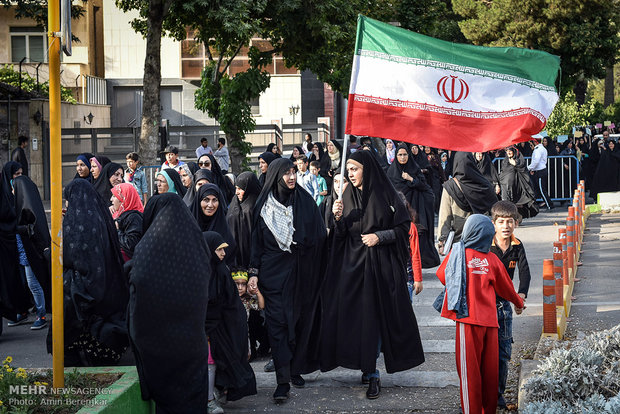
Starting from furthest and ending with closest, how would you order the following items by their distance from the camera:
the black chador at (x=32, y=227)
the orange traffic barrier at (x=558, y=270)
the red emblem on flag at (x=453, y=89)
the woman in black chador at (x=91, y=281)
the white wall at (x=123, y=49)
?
the white wall at (x=123, y=49) < the black chador at (x=32, y=227) < the orange traffic barrier at (x=558, y=270) < the red emblem on flag at (x=453, y=89) < the woman in black chador at (x=91, y=281)

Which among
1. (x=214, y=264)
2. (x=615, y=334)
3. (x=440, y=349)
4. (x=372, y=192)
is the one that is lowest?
(x=440, y=349)

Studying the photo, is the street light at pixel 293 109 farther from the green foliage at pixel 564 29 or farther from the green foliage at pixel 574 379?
the green foliage at pixel 574 379

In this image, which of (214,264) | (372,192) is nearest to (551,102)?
(372,192)

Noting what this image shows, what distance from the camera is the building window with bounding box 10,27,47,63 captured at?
1505 inches

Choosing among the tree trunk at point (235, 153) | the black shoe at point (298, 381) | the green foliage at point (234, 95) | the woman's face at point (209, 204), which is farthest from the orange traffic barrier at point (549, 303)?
the tree trunk at point (235, 153)

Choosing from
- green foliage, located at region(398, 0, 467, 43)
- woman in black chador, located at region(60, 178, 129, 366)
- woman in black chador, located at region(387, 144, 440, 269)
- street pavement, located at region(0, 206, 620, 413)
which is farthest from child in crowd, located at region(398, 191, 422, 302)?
green foliage, located at region(398, 0, 467, 43)

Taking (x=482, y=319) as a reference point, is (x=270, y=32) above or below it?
above

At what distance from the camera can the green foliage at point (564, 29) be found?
37812 mm

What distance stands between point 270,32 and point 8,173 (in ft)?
41.0

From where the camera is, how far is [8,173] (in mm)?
9930

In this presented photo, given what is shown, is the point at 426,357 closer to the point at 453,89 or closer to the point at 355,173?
the point at 355,173

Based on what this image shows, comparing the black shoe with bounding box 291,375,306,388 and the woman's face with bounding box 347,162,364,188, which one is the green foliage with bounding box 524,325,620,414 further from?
the black shoe with bounding box 291,375,306,388

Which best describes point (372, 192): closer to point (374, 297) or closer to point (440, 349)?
point (374, 297)

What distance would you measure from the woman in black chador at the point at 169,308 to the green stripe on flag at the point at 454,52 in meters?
2.34
